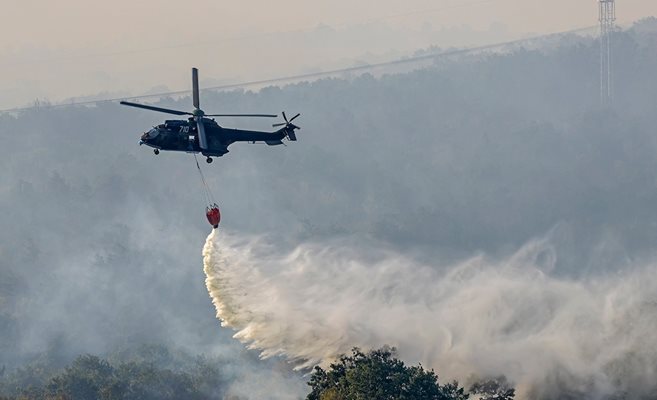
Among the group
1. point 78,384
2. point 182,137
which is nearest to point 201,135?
point 182,137

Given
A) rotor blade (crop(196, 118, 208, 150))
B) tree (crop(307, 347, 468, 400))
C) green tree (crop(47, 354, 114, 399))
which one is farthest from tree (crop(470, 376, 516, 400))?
green tree (crop(47, 354, 114, 399))

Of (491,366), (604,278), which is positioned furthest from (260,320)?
(604,278)

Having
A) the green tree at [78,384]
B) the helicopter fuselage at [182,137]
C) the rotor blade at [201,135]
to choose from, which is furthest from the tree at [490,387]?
the green tree at [78,384]

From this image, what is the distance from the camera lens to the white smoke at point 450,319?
7806 cm

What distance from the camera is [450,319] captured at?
294 ft

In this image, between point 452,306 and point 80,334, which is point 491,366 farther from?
point 80,334

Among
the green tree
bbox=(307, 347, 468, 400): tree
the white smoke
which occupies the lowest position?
bbox=(307, 347, 468, 400): tree

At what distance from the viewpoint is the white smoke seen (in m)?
78.1

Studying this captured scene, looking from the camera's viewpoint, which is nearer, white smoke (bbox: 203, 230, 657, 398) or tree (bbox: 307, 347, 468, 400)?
tree (bbox: 307, 347, 468, 400)

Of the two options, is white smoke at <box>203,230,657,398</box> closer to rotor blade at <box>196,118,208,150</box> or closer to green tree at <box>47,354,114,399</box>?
rotor blade at <box>196,118,208,150</box>

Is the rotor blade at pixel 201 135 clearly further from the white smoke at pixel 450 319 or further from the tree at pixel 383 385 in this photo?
the tree at pixel 383 385

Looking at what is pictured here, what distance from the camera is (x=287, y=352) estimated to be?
77625mm

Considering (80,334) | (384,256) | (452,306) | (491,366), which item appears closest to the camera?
(491,366)

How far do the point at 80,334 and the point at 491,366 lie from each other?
280ft
